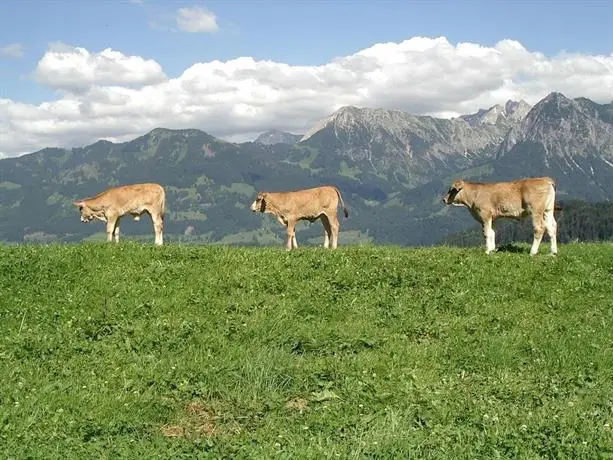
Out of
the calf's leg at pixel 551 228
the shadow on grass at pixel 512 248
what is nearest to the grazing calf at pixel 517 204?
the calf's leg at pixel 551 228

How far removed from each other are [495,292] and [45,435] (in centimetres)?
1134

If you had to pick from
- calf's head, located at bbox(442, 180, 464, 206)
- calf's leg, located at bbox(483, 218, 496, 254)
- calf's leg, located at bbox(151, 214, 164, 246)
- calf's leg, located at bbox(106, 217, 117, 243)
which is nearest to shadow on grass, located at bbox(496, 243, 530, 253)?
calf's leg, located at bbox(483, 218, 496, 254)

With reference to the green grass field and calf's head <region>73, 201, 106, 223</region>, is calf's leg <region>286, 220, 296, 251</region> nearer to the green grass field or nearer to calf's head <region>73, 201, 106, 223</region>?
the green grass field

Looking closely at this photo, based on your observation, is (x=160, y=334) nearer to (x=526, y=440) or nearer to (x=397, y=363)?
(x=397, y=363)

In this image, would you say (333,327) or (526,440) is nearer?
(526,440)

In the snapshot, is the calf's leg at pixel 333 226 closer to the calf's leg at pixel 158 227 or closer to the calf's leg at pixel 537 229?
the calf's leg at pixel 158 227

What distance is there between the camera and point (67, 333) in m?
13.7

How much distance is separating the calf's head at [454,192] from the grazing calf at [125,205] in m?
12.3

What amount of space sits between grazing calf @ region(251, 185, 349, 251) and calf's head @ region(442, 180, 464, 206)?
4.25 metres

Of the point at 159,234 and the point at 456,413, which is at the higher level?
the point at 159,234

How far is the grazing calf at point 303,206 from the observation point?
27.5 m

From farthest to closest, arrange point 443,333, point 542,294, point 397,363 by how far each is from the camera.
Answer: point 542,294 < point 443,333 < point 397,363

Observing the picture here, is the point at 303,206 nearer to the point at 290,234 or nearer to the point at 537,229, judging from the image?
the point at 290,234

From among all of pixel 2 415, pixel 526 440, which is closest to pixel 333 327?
pixel 526 440
